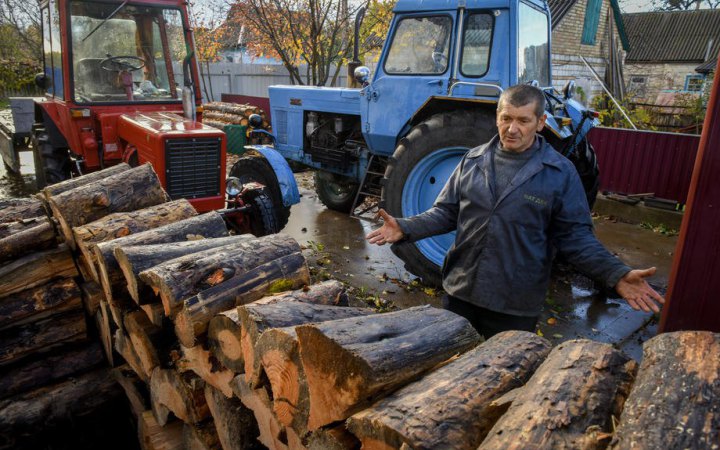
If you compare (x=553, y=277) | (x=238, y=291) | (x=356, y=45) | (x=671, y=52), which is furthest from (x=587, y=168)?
(x=671, y=52)

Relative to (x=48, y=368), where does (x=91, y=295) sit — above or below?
above

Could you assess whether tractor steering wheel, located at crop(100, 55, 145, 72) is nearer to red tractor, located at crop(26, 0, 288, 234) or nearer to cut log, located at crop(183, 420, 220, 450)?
red tractor, located at crop(26, 0, 288, 234)

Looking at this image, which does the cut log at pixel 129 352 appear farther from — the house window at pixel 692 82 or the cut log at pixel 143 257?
the house window at pixel 692 82

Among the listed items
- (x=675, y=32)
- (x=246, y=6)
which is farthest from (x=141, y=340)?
(x=675, y=32)

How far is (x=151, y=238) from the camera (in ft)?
8.61

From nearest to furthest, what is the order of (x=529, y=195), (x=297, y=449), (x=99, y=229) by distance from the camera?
(x=297, y=449) → (x=529, y=195) → (x=99, y=229)

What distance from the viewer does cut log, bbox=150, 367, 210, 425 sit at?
7.54 feet

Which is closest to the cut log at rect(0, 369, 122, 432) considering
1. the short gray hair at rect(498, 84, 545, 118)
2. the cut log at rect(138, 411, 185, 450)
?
the cut log at rect(138, 411, 185, 450)

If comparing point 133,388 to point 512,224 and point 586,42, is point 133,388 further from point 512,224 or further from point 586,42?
point 586,42

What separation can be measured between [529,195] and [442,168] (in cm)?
258

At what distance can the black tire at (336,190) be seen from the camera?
7.28 meters

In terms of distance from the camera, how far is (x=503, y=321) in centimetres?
255

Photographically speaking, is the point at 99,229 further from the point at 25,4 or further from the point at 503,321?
the point at 25,4

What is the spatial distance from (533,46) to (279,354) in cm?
486
